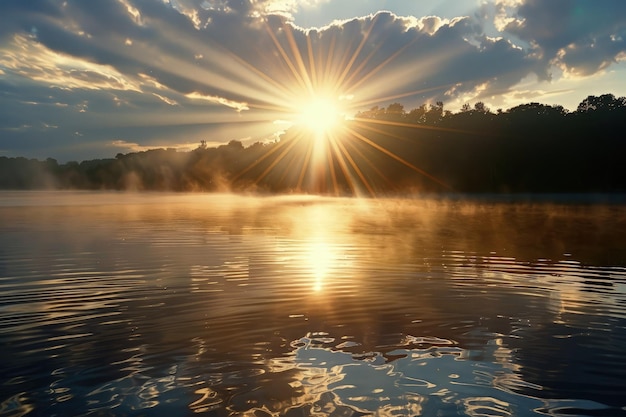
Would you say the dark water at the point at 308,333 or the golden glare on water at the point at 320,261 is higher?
the dark water at the point at 308,333

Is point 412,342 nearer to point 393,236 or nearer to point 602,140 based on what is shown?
point 393,236

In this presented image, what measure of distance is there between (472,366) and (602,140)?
166m

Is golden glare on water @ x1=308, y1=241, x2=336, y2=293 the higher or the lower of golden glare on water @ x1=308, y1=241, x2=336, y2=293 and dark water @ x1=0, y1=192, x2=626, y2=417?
the lower

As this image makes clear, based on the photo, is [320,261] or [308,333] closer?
[308,333]

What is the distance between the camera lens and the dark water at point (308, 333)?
30.9 feet

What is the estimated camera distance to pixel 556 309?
646 inches

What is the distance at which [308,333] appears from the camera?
535 inches

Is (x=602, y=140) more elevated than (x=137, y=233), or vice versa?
(x=602, y=140)

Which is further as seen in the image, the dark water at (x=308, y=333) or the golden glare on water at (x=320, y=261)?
the golden glare on water at (x=320, y=261)

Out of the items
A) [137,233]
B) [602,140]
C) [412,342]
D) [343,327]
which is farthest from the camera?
[602,140]

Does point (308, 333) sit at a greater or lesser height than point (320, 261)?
greater

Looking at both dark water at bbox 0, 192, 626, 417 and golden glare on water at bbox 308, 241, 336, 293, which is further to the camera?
golden glare on water at bbox 308, 241, 336, 293

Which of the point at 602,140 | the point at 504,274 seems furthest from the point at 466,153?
the point at 504,274

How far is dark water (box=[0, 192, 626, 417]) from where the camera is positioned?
30.9 ft
